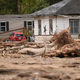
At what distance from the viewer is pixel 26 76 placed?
7965 mm

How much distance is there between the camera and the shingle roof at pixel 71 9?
2664 centimetres

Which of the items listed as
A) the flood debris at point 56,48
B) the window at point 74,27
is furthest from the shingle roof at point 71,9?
the flood debris at point 56,48

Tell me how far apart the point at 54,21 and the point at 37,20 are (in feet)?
10.4

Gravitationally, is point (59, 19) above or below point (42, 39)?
above

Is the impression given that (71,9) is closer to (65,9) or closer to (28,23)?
(65,9)

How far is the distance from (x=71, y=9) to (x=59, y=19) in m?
1.63

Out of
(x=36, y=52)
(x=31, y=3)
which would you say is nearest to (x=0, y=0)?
(x=31, y=3)

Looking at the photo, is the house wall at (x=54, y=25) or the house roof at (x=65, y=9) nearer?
the house roof at (x=65, y=9)

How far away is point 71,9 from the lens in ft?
88.6

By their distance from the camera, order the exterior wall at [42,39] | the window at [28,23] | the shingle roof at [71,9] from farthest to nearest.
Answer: the window at [28,23]
the exterior wall at [42,39]
the shingle roof at [71,9]

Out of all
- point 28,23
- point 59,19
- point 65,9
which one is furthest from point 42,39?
point 28,23

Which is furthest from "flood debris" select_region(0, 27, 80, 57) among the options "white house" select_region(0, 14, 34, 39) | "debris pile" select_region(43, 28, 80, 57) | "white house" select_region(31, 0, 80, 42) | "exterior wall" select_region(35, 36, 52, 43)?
"white house" select_region(0, 14, 34, 39)

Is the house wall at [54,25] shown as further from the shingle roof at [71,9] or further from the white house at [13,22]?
the white house at [13,22]

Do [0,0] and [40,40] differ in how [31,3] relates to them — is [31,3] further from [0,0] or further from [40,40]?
[40,40]
